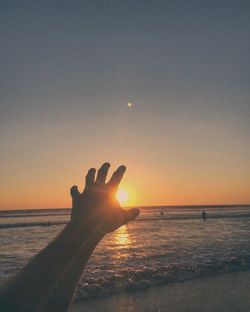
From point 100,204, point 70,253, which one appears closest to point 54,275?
point 70,253

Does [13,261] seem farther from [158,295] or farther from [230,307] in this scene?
[230,307]

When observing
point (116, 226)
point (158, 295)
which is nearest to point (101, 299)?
point (158, 295)

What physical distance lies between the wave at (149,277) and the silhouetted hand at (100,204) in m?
7.19

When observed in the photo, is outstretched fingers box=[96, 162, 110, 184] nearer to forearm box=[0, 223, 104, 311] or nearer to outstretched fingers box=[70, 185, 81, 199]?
outstretched fingers box=[70, 185, 81, 199]

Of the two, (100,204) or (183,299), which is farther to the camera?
(183,299)

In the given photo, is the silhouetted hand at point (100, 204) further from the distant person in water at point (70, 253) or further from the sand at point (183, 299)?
the sand at point (183, 299)

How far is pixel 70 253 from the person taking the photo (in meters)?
2.16

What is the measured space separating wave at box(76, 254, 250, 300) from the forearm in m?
7.24

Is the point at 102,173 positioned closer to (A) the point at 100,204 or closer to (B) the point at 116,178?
(B) the point at 116,178

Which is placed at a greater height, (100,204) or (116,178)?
(116,178)

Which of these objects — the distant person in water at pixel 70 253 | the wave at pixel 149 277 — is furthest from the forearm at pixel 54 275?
the wave at pixel 149 277

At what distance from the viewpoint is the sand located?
7426 mm

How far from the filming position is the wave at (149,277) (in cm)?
939

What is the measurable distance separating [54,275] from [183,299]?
685 cm
